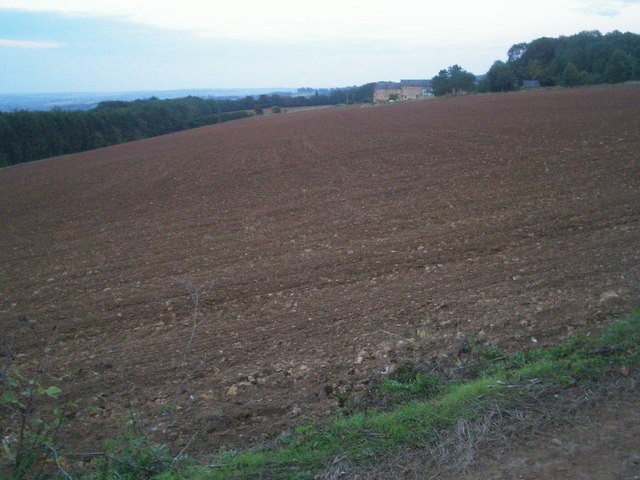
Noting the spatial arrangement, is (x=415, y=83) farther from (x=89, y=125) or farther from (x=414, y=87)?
(x=89, y=125)

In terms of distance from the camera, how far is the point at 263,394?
549cm

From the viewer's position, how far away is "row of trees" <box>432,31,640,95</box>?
230 ft

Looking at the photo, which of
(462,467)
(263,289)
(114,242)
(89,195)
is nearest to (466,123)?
(89,195)

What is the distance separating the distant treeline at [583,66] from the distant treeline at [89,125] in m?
41.9

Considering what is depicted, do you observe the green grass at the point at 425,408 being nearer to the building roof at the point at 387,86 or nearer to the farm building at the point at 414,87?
the farm building at the point at 414,87

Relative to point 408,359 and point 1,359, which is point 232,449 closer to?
point 408,359

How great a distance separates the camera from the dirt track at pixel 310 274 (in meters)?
5.84

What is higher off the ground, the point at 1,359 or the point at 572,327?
the point at 572,327

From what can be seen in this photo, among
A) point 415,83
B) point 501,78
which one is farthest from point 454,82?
point 415,83

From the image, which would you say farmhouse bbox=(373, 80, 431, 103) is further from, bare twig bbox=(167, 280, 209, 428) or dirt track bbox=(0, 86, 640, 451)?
bare twig bbox=(167, 280, 209, 428)

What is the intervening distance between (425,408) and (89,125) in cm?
6850

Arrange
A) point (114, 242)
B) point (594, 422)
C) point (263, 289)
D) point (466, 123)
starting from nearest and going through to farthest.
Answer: point (594, 422)
point (263, 289)
point (114, 242)
point (466, 123)

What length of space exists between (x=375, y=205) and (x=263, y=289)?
219 inches

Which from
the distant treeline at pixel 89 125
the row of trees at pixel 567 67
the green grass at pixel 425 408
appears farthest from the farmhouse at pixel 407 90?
the green grass at pixel 425 408
